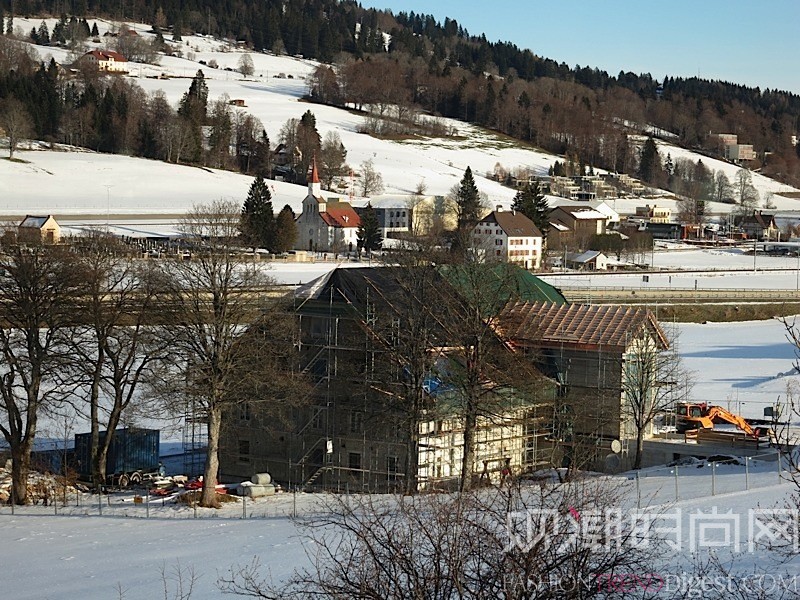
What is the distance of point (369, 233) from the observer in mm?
74625

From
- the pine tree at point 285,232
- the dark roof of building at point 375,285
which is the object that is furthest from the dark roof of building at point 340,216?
the dark roof of building at point 375,285

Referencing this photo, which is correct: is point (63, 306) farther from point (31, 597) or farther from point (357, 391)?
point (31, 597)

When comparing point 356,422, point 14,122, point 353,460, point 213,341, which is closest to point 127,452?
point 213,341

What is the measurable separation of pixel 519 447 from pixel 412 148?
4170 inches

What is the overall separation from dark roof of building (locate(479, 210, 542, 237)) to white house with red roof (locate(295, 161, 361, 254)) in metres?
8.80

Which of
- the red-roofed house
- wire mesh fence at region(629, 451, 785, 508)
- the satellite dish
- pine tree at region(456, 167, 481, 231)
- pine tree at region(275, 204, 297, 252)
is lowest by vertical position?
the satellite dish

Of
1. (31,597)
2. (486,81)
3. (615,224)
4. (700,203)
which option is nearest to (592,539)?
(31,597)

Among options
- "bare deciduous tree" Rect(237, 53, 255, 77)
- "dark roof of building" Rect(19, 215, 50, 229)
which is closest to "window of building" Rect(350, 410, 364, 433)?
"dark roof of building" Rect(19, 215, 50, 229)

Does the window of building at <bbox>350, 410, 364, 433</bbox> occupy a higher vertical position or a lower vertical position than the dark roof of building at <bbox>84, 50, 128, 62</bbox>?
lower

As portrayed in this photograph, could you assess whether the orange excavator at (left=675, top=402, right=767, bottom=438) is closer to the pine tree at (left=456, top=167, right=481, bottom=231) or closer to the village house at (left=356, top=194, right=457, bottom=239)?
the pine tree at (left=456, top=167, right=481, bottom=231)

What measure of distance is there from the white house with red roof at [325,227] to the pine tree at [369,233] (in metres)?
1.14

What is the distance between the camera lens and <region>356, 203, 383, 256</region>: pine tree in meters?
74.6

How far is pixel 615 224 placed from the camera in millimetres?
102625

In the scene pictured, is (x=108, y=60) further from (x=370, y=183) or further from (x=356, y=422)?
(x=356, y=422)
